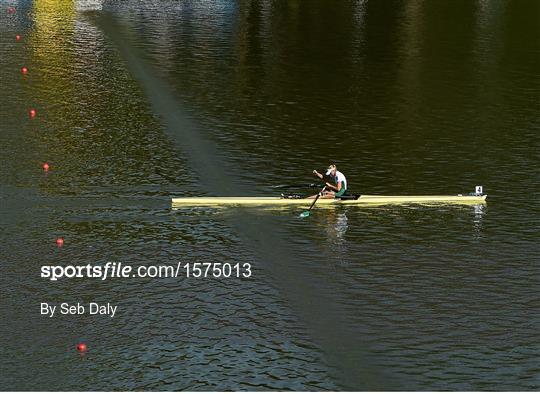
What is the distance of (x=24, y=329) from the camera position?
47344 millimetres

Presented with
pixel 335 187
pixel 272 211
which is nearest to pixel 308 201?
pixel 335 187

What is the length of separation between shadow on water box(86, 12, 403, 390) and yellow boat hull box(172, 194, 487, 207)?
7.42 ft

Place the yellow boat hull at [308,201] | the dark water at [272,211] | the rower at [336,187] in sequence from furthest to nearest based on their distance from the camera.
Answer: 1. the yellow boat hull at [308,201]
2. the rower at [336,187]
3. the dark water at [272,211]

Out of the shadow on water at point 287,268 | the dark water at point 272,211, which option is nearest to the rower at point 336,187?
the dark water at point 272,211

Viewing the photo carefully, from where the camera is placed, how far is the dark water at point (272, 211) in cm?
4528

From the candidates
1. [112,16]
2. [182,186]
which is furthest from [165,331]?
[112,16]

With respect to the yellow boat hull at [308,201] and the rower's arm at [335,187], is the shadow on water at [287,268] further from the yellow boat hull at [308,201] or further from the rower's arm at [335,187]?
the rower's arm at [335,187]

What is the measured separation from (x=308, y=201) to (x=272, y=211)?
2.29m

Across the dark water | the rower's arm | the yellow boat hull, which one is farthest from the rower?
the dark water

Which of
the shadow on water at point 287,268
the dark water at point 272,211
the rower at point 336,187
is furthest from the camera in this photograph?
the rower at point 336,187

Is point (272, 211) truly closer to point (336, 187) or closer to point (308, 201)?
point (308, 201)

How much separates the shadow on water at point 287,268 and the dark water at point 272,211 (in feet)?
0.48

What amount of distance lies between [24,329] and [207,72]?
2362 inches

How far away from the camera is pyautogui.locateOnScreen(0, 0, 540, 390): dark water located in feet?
149
